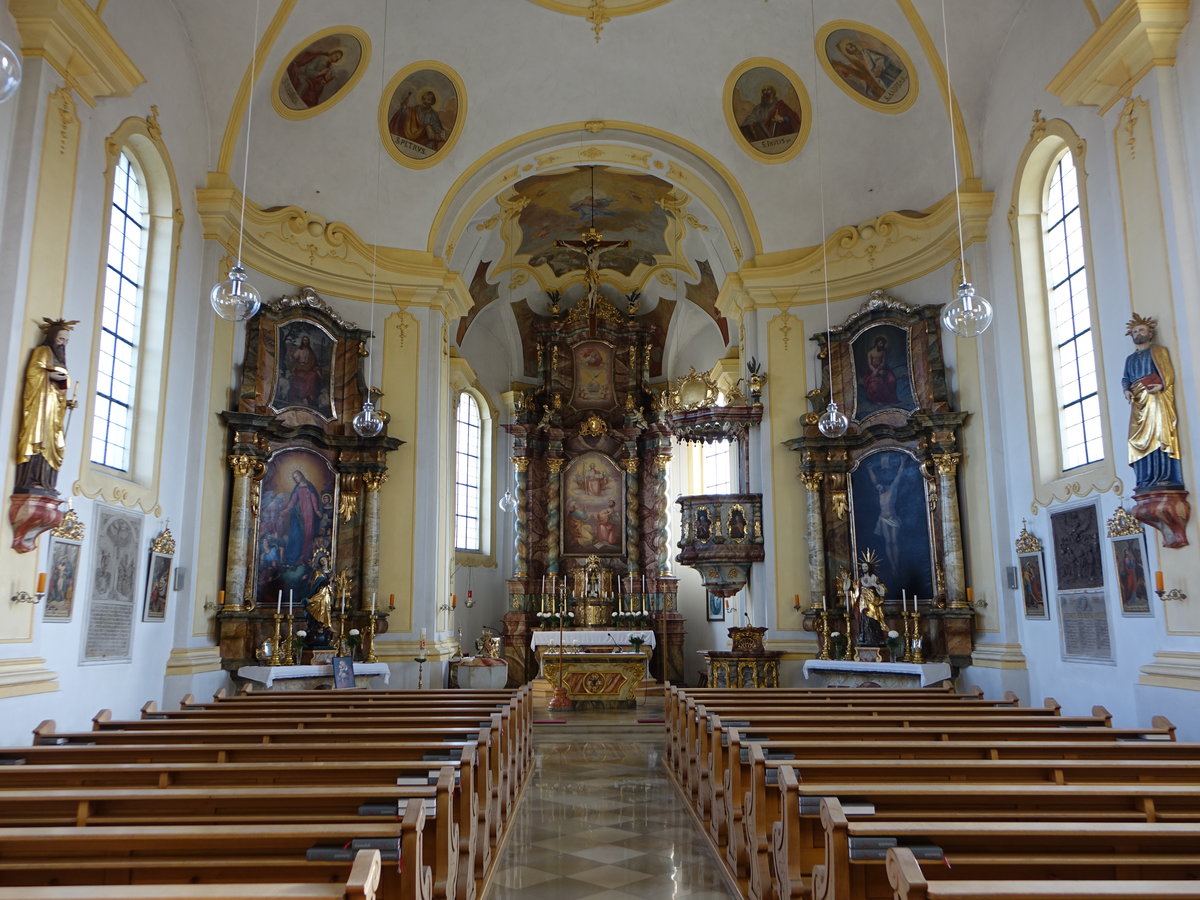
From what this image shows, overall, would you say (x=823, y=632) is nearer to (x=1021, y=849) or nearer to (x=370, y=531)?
(x=370, y=531)

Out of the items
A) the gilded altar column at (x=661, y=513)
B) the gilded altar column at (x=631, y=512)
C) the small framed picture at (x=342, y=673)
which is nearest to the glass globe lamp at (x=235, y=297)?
the small framed picture at (x=342, y=673)

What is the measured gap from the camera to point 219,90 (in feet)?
43.0

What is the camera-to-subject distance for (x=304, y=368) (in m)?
14.9

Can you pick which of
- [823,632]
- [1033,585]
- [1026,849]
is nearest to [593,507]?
[823,632]

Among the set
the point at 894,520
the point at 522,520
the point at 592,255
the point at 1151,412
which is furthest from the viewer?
the point at 522,520

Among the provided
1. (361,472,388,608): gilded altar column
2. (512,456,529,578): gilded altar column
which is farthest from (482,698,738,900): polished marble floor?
(512,456,529,578): gilded altar column

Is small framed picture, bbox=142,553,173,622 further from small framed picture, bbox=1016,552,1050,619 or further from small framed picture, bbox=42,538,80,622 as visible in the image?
small framed picture, bbox=1016,552,1050,619

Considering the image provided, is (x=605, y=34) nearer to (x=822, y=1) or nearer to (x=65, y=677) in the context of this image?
(x=822, y=1)

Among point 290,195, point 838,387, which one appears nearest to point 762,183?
point 838,387

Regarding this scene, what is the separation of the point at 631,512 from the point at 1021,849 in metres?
18.9

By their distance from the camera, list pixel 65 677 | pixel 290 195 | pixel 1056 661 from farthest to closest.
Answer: pixel 290 195 → pixel 1056 661 → pixel 65 677

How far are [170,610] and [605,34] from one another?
10.9 meters

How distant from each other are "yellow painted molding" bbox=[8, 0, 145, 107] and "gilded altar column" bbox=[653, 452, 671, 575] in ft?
50.1

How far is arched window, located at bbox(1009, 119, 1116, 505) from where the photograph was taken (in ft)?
35.9
